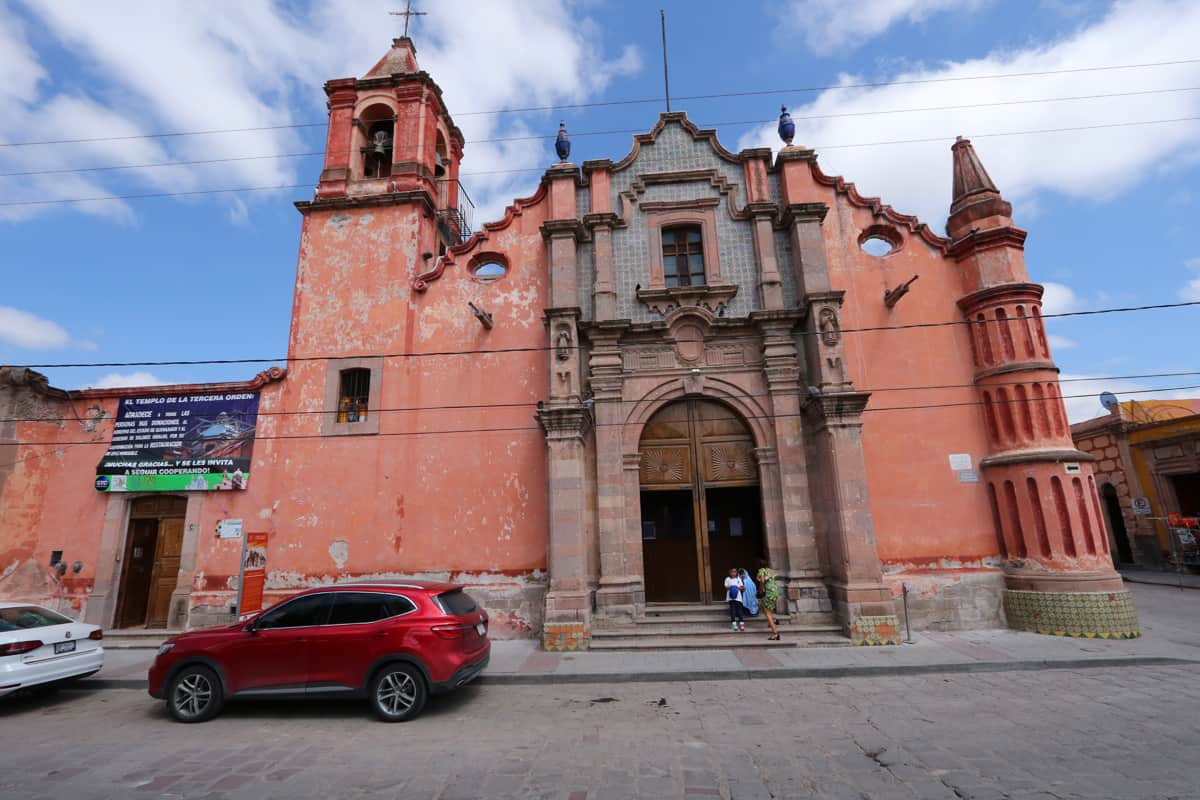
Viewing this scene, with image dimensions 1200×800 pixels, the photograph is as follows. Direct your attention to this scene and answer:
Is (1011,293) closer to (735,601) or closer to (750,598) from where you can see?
(750,598)

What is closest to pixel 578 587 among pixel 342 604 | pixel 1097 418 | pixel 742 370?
pixel 342 604

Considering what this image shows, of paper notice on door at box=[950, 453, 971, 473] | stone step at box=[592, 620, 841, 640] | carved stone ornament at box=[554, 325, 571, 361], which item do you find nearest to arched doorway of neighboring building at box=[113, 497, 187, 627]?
carved stone ornament at box=[554, 325, 571, 361]

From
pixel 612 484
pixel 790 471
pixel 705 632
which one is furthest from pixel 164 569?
pixel 790 471

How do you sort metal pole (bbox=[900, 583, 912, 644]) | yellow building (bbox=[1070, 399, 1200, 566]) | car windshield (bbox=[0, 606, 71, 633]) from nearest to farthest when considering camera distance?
car windshield (bbox=[0, 606, 71, 633]) → metal pole (bbox=[900, 583, 912, 644]) → yellow building (bbox=[1070, 399, 1200, 566])

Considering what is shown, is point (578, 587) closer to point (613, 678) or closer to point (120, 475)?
point (613, 678)

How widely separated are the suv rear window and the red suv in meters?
0.03

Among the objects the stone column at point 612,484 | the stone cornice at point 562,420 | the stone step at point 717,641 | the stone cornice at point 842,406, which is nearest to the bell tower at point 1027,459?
the stone cornice at point 842,406

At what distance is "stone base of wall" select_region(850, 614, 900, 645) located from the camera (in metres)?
11.1

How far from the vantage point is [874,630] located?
11164 mm

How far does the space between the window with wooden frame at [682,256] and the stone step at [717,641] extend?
8.27m

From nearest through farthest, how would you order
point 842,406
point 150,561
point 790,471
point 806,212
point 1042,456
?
point 1042,456, point 842,406, point 790,471, point 806,212, point 150,561

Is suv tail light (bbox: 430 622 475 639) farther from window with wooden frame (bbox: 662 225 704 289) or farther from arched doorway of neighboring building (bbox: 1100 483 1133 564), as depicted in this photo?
arched doorway of neighboring building (bbox: 1100 483 1133 564)

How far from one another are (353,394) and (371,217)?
507 cm

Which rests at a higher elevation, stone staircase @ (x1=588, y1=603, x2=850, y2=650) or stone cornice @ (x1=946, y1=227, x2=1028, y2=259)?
stone cornice @ (x1=946, y1=227, x2=1028, y2=259)
